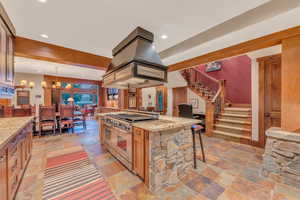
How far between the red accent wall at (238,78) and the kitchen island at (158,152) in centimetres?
461

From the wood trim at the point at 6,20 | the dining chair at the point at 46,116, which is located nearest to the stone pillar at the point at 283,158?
the wood trim at the point at 6,20

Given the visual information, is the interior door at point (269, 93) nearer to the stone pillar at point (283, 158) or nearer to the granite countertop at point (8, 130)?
the stone pillar at point (283, 158)

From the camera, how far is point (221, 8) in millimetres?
1916

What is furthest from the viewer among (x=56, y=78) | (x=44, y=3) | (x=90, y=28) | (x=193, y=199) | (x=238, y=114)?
(x=56, y=78)

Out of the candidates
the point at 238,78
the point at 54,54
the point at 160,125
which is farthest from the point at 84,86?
the point at 238,78

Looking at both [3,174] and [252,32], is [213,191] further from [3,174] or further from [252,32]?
[252,32]

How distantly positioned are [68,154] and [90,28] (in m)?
2.89

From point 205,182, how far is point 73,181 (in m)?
2.13

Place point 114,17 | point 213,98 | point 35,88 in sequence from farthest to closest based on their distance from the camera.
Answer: point 35,88, point 213,98, point 114,17

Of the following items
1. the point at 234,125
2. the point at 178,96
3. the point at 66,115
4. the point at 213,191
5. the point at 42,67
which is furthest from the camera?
the point at 178,96

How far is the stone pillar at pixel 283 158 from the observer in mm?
1934

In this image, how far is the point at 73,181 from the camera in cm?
198

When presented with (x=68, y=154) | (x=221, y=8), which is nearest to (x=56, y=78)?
(x=68, y=154)

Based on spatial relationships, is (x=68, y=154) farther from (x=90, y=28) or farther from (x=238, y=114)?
(x=238, y=114)
